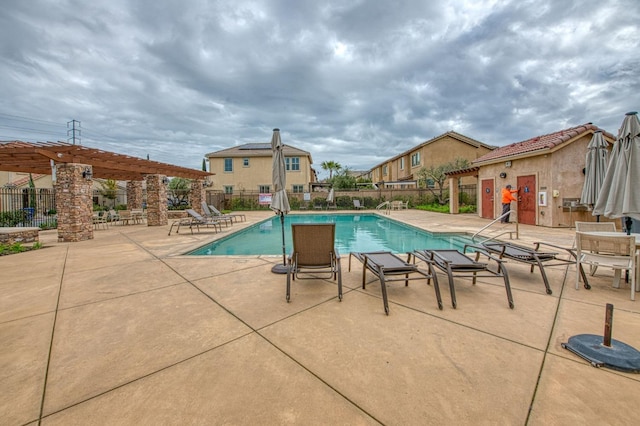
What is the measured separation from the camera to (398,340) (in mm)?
2393

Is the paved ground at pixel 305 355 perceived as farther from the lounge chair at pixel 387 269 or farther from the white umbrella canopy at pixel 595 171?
the white umbrella canopy at pixel 595 171

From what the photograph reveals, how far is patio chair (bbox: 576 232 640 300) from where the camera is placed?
328 centimetres

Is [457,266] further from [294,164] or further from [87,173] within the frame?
[294,164]

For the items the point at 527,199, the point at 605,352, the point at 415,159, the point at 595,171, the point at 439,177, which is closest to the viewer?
the point at 605,352

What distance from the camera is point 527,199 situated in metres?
11.6

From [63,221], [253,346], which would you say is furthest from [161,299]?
[63,221]

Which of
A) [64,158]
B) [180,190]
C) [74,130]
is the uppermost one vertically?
[74,130]

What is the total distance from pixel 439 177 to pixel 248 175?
62.1 feet

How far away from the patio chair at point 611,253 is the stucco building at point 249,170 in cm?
2489

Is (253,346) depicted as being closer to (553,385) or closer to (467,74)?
Answer: (553,385)

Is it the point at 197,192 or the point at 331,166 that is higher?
the point at 331,166

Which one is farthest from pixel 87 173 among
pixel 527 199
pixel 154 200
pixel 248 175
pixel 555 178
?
pixel 248 175

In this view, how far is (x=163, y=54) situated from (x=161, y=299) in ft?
45.3

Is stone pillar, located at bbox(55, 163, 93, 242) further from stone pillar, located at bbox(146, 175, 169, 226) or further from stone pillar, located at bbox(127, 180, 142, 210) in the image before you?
stone pillar, located at bbox(127, 180, 142, 210)
